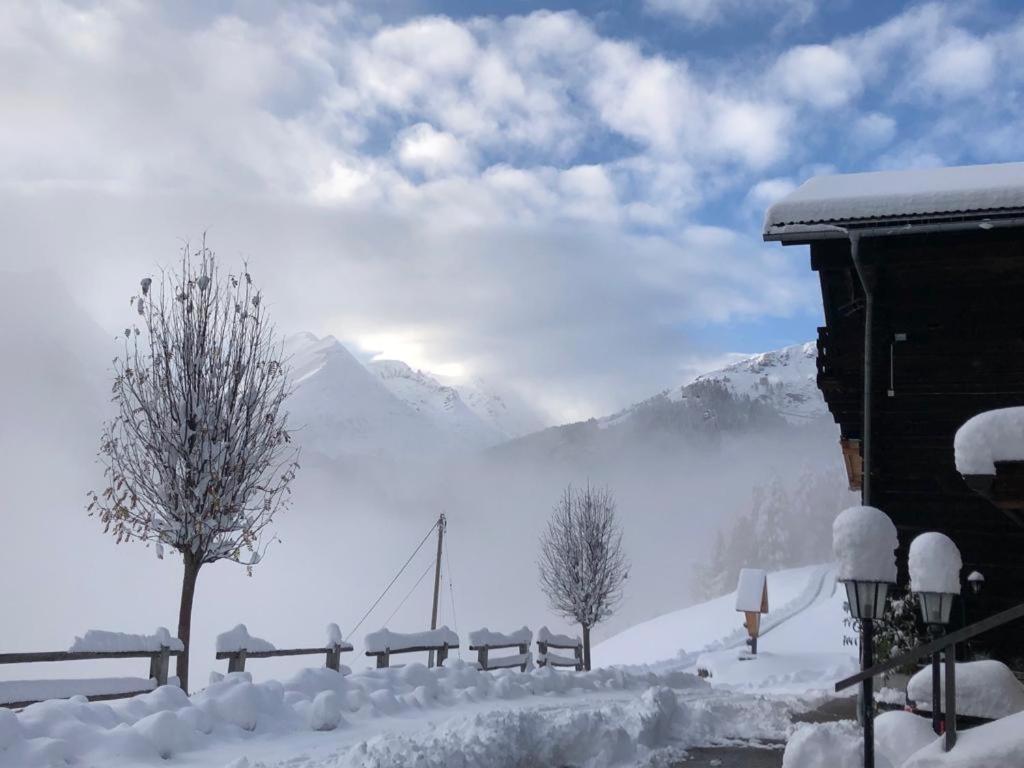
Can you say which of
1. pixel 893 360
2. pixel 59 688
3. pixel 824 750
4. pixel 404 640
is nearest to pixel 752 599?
pixel 404 640

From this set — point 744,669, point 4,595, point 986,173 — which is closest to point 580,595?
point 744,669

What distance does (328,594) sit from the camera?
180 m

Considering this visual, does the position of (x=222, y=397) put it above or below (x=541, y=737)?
above

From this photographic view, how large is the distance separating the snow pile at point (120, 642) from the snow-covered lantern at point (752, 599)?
2307 cm

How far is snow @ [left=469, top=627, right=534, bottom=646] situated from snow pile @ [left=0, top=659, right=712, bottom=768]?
4.49m

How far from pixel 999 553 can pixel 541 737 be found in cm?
707

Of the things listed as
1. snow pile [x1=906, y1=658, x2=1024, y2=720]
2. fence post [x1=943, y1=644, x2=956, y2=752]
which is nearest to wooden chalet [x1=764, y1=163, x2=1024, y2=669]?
snow pile [x1=906, y1=658, x2=1024, y2=720]

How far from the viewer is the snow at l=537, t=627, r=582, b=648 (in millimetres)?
22547

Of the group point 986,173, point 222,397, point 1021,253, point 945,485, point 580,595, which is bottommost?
point 580,595

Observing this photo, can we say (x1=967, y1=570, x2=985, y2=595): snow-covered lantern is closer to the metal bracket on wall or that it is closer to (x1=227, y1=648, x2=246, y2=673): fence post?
the metal bracket on wall

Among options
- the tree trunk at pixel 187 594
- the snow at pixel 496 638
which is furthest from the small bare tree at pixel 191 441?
the snow at pixel 496 638

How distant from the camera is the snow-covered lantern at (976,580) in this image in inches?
453

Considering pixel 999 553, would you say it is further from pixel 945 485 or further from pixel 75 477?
pixel 75 477

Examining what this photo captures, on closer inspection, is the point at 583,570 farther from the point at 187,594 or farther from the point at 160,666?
the point at 160,666
